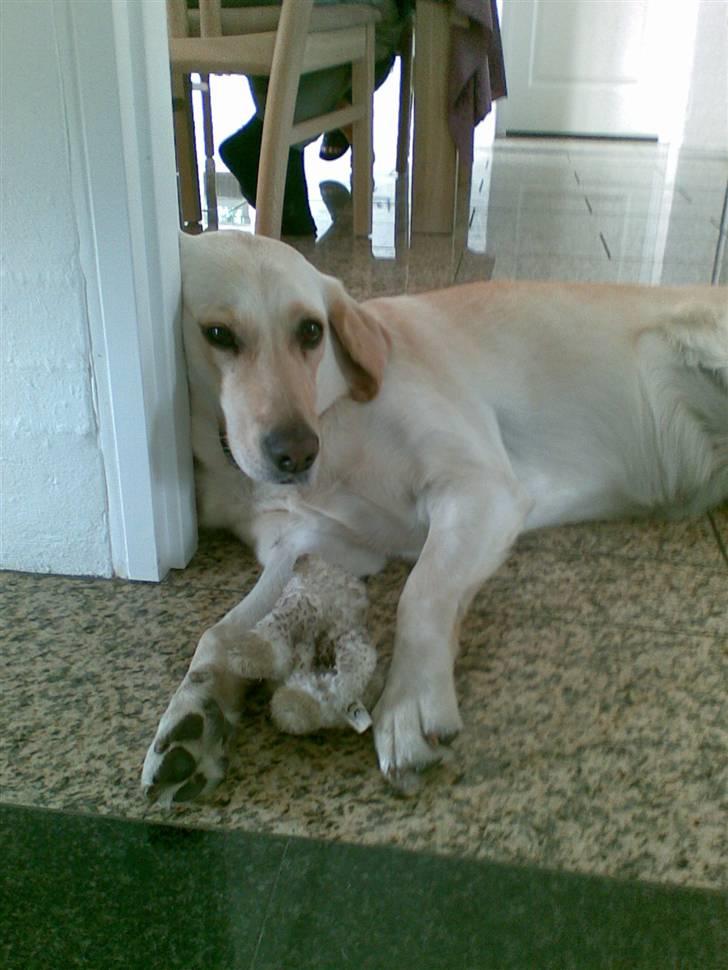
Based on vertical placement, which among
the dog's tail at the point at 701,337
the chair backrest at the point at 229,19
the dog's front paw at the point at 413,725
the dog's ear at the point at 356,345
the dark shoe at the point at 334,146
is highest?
the chair backrest at the point at 229,19

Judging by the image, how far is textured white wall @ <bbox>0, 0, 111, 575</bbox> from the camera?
1.28m

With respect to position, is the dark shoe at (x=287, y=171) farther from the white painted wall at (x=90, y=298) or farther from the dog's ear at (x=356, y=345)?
the white painted wall at (x=90, y=298)

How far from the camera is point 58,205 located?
1.34 m

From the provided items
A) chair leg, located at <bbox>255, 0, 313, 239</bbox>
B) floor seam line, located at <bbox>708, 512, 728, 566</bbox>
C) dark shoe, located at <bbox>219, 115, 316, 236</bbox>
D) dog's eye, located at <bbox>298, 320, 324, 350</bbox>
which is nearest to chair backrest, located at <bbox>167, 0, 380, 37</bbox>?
chair leg, located at <bbox>255, 0, 313, 239</bbox>

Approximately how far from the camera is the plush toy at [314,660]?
121cm

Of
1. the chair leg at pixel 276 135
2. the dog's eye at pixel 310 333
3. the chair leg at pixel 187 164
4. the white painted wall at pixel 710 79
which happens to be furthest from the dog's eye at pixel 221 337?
the white painted wall at pixel 710 79

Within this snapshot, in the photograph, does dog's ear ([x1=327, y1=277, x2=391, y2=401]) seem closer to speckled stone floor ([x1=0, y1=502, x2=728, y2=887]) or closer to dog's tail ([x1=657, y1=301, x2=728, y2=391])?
speckled stone floor ([x1=0, y1=502, x2=728, y2=887])

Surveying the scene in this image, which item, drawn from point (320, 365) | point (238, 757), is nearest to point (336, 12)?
point (320, 365)

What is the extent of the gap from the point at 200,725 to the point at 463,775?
0.34m

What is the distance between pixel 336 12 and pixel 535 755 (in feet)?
11.5

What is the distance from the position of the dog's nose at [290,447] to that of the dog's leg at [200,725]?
26 cm

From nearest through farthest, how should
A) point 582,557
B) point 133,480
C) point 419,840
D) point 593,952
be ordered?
point 593,952 < point 419,840 < point 133,480 < point 582,557

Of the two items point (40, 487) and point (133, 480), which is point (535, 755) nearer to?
point (133, 480)

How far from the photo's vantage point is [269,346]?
4.77 feet
